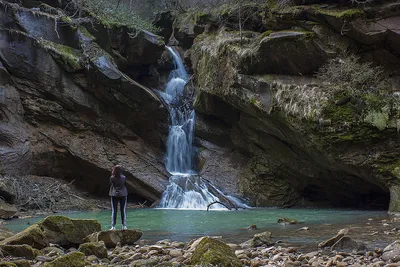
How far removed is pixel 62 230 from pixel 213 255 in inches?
156

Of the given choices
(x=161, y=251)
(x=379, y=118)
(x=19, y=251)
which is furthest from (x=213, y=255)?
(x=379, y=118)

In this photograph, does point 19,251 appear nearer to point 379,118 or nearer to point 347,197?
point 379,118

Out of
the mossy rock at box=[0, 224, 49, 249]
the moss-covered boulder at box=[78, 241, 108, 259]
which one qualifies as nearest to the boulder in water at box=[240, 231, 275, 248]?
the moss-covered boulder at box=[78, 241, 108, 259]

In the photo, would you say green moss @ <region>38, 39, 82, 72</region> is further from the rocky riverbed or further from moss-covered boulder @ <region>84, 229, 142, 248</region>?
moss-covered boulder @ <region>84, 229, 142, 248</region>

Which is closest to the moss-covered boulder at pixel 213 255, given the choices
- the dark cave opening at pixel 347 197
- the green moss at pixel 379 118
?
the green moss at pixel 379 118

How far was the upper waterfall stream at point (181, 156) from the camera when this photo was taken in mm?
21750

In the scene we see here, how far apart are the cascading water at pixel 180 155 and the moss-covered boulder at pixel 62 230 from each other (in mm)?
12750

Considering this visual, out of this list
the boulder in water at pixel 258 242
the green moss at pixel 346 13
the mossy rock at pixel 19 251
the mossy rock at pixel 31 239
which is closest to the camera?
the mossy rock at pixel 19 251

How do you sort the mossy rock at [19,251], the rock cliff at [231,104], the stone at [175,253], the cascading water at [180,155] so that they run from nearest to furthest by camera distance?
the mossy rock at [19,251] → the stone at [175,253] → the rock cliff at [231,104] → the cascading water at [180,155]

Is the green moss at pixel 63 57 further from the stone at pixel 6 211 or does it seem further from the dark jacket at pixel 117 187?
the dark jacket at pixel 117 187

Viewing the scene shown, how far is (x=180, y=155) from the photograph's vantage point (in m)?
24.9

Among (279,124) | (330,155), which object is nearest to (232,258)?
(330,155)

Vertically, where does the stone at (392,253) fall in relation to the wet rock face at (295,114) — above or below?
below

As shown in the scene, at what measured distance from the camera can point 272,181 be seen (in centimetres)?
2298
